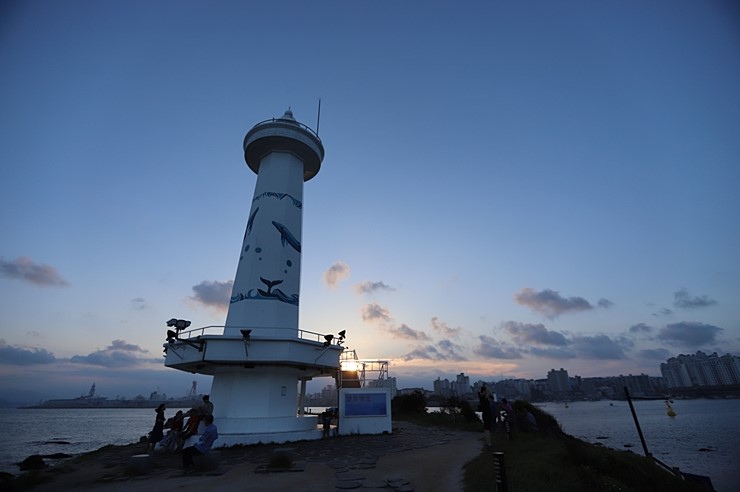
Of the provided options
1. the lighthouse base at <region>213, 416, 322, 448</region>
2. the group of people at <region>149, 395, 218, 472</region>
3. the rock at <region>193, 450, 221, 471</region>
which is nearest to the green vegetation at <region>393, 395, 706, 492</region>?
the rock at <region>193, 450, 221, 471</region>

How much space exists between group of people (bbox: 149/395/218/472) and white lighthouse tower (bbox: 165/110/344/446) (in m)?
1.87

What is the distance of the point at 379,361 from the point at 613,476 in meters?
13.7

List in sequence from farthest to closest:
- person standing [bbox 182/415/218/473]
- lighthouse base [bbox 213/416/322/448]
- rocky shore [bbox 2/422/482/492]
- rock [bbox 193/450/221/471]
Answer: lighthouse base [bbox 213/416/322/448]
person standing [bbox 182/415/218/473]
rock [bbox 193/450/221/471]
rocky shore [bbox 2/422/482/492]

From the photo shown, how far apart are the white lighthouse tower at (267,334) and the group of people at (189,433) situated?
1.87 m

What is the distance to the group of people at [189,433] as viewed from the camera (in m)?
11.0

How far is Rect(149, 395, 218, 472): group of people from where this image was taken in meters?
11.0

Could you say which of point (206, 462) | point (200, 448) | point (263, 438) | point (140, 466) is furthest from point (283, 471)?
point (263, 438)

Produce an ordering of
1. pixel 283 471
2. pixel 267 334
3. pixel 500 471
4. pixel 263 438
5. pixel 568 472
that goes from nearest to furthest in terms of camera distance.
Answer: pixel 500 471
pixel 568 472
pixel 283 471
pixel 263 438
pixel 267 334

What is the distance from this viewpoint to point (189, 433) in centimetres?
1149

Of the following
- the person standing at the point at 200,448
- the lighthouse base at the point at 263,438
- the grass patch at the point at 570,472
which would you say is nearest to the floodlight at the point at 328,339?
the lighthouse base at the point at 263,438

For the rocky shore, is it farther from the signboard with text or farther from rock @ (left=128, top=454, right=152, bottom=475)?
the signboard with text

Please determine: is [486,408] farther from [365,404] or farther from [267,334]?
[267,334]

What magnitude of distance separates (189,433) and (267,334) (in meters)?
6.93

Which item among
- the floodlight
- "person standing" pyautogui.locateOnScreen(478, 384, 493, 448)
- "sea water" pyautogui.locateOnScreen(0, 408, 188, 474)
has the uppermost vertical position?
the floodlight
